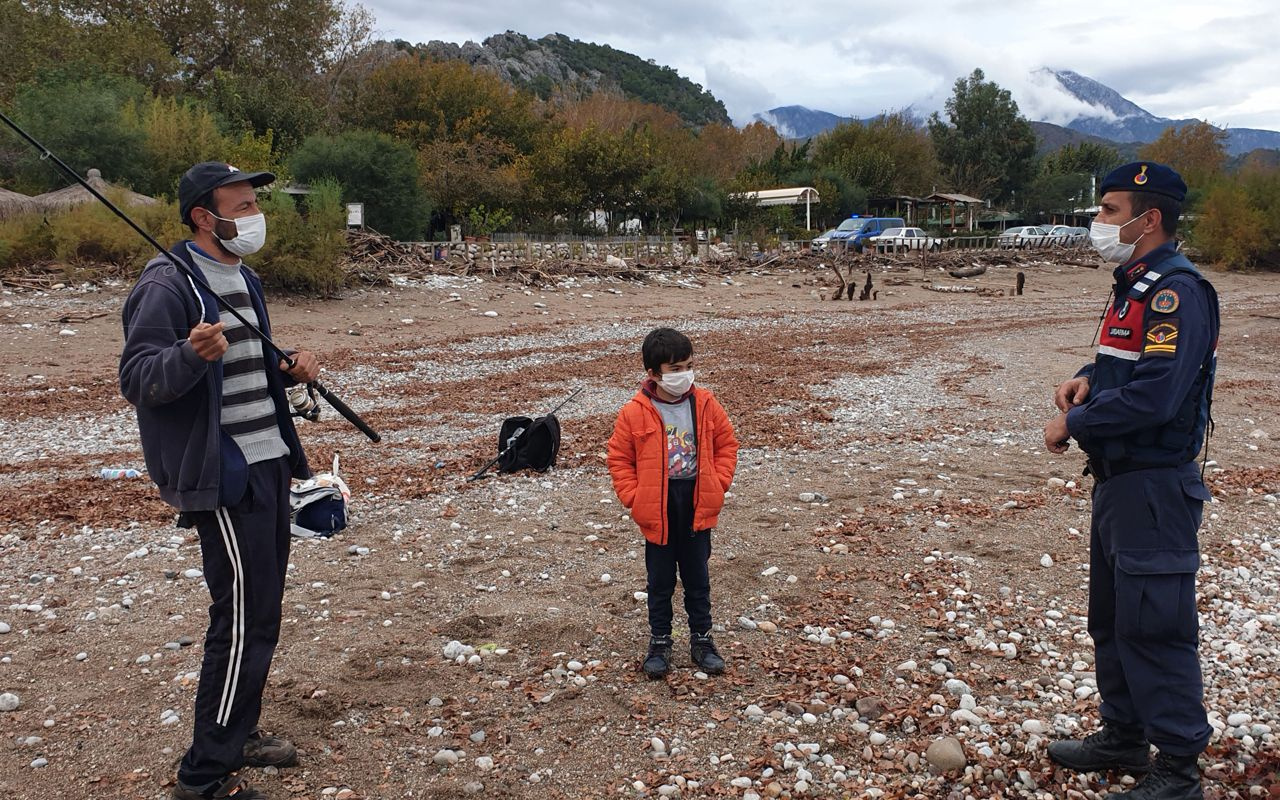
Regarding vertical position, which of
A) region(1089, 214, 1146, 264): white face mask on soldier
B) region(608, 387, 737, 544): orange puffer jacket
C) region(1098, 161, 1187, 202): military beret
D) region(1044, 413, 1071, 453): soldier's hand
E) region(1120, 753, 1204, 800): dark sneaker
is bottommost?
region(1120, 753, 1204, 800): dark sneaker

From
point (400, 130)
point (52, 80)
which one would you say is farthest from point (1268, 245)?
point (52, 80)

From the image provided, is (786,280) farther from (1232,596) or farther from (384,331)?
(1232,596)

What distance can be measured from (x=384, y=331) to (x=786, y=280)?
55.2 feet

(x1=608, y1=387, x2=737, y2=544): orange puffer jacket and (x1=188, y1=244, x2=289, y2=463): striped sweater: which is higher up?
(x1=188, y1=244, x2=289, y2=463): striped sweater

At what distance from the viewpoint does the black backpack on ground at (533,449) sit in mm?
7844

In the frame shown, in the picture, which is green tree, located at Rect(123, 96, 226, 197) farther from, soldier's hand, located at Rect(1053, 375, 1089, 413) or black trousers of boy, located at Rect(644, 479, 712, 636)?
soldier's hand, located at Rect(1053, 375, 1089, 413)

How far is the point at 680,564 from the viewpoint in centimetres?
417

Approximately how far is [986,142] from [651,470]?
74.3m

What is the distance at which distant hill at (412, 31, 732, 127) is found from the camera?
137750 millimetres

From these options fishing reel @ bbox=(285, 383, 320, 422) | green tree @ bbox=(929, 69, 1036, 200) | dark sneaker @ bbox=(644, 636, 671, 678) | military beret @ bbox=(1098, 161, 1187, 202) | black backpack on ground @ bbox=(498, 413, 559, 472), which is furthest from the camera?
green tree @ bbox=(929, 69, 1036, 200)

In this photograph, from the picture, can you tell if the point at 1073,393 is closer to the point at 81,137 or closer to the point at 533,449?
the point at 533,449

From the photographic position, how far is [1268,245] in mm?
36188

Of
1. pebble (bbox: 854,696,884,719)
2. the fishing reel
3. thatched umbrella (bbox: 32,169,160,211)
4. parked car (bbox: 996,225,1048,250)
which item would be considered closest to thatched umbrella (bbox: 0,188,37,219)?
thatched umbrella (bbox: 32,169,160,211)

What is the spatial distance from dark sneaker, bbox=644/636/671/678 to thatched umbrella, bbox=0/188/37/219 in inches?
894
